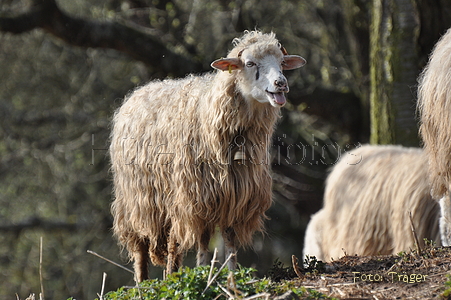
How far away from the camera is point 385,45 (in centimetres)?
848

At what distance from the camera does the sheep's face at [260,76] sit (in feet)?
14.5

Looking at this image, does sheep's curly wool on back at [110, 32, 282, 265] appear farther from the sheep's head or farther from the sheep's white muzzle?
the sheep's white muzzle

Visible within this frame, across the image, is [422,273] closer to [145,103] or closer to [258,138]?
[258,138]

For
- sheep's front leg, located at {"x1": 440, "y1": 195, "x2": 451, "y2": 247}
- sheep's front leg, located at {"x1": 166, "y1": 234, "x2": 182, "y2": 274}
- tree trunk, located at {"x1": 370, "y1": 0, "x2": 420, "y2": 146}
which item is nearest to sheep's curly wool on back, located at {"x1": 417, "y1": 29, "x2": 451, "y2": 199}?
sheep's front leg, located at {"x1": 440, "y1": 195, "x2": 451, "y2": 247}

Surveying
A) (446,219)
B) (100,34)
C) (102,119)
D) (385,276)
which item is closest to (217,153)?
(385,276)

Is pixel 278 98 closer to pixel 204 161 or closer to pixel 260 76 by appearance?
pixel 260 76

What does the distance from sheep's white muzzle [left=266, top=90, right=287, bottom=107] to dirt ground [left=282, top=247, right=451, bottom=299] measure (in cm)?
120

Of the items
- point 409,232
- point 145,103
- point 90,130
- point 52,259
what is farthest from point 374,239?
point 52,259

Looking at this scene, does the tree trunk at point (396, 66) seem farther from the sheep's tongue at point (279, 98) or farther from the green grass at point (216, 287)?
the green grass at point (216, 287)

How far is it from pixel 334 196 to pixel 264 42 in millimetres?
3631

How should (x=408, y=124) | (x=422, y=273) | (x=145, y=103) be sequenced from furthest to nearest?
(x=408, y=124)
(x=145, y=103)
(x=422, y=273)

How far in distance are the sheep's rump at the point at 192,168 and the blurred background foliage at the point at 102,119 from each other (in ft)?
16.4

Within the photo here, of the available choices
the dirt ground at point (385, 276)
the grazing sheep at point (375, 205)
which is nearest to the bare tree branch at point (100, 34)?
the grazing sheep at point (375, 205)

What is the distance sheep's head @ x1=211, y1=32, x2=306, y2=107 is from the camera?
447cm
